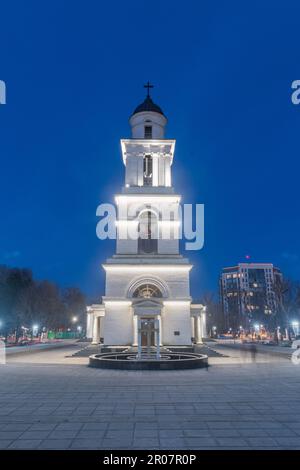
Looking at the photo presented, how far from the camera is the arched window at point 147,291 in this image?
3350 centimetres

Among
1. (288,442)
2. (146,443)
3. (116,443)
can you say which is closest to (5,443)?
(116,443)

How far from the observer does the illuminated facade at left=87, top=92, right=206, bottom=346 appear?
3219 cm

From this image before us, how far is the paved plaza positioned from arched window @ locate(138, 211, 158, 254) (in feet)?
66.4

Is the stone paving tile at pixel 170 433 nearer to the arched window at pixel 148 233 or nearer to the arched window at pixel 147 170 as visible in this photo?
the arched window at pixel 148 233

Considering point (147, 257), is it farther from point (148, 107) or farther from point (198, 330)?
point (148, 107)

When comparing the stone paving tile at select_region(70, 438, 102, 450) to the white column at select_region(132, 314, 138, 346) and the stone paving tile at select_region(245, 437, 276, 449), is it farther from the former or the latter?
the white column at select_region(132, 314, 138, 346)

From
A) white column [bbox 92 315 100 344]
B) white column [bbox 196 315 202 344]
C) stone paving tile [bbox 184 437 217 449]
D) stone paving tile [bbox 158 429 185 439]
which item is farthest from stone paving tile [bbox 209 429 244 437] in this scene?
white column [bbox 92 315 100 344]

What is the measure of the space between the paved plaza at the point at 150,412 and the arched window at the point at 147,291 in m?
17.5

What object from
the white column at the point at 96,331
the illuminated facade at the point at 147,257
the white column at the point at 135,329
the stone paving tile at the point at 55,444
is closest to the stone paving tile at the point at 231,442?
the stone paving tile at the point at 55,444

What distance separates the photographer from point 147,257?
34250 millimetres

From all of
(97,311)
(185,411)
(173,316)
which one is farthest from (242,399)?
(97,311)

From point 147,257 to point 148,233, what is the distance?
3048 mm
